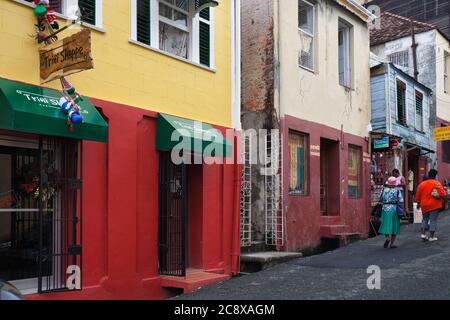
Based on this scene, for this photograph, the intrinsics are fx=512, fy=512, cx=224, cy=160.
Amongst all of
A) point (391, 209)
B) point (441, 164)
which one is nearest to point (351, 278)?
point (391, 209)

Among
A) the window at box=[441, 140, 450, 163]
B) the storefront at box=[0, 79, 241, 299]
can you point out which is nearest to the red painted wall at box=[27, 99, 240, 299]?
the storefront at box=[0, 79, 241, 299]

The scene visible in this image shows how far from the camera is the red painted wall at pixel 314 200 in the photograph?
36.5ft

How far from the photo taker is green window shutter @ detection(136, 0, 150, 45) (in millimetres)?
8211

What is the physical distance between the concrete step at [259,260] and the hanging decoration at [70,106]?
4.59 m

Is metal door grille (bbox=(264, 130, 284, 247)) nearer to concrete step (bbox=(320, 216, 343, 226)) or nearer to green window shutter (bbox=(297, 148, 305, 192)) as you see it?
green window shutter (bbox=(297, 148, 305, 192))

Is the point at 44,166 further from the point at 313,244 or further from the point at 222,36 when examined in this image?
the point at 313,244

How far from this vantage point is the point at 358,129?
14234mm

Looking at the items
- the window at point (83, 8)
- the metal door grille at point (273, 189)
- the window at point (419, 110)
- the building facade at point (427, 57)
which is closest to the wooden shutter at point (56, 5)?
the window at point (83, 8)

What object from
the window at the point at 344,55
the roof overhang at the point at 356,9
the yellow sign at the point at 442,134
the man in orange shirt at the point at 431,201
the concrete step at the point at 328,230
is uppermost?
the roof overhang at the point at 356,9

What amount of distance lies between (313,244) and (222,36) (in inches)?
205

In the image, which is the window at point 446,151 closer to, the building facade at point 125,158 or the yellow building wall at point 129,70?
the building facade at point 125,158

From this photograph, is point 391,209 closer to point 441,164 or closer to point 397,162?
point 397,162

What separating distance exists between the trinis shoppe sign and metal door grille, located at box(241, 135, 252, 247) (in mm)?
4968

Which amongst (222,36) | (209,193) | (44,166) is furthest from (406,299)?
(222,36)
